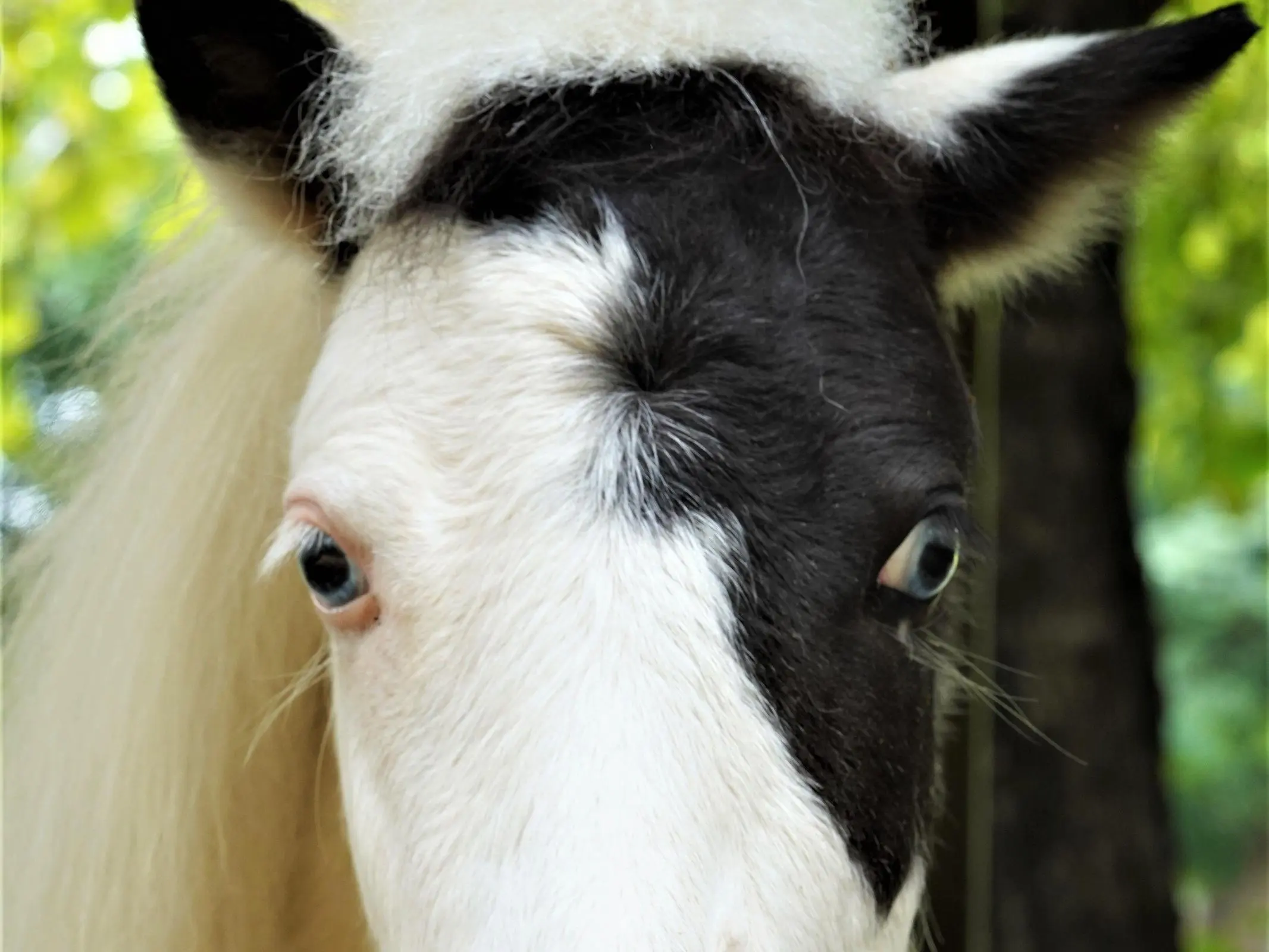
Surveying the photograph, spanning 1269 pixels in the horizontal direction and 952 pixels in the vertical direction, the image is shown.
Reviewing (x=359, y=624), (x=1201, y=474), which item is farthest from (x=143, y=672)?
(x=1201, y=474)

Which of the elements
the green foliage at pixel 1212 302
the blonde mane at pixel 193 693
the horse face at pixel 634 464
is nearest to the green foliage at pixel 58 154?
the blonde mane at pixel 193 693

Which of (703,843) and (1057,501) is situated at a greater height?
(703,843)

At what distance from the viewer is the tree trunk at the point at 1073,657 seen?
3.15 metres

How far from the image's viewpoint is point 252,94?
4.71 feet

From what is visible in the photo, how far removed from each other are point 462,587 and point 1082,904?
263 cm

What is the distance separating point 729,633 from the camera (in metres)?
1.12

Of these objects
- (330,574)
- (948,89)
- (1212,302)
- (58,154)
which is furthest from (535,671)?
(1212,302)

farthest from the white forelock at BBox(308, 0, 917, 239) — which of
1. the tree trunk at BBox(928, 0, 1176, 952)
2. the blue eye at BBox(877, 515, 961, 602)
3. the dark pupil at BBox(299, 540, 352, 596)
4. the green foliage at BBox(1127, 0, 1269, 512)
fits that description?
the green foliage at BBox(1127, 0, 1269, 512)

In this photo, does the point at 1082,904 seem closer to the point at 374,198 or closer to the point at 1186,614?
the point at 374,198

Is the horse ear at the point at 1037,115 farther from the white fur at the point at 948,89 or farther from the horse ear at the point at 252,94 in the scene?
the horse ear at the point at 252,94

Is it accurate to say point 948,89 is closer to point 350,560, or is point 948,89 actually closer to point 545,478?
point 545,478

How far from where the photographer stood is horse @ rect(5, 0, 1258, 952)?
43.1 inches

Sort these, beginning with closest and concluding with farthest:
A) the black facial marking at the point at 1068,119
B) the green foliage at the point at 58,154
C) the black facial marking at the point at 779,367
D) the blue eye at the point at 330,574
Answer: the black facial marking at the point at 779,367, the blue eye at the point at 330,574, the black facial marking at the point at 1068,119, the green foliage at the point at 58,154

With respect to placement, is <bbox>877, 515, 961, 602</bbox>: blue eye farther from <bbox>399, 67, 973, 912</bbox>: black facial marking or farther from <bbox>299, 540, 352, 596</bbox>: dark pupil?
<bbox>299, 540, 352, 596</bbox>: dark pupil
